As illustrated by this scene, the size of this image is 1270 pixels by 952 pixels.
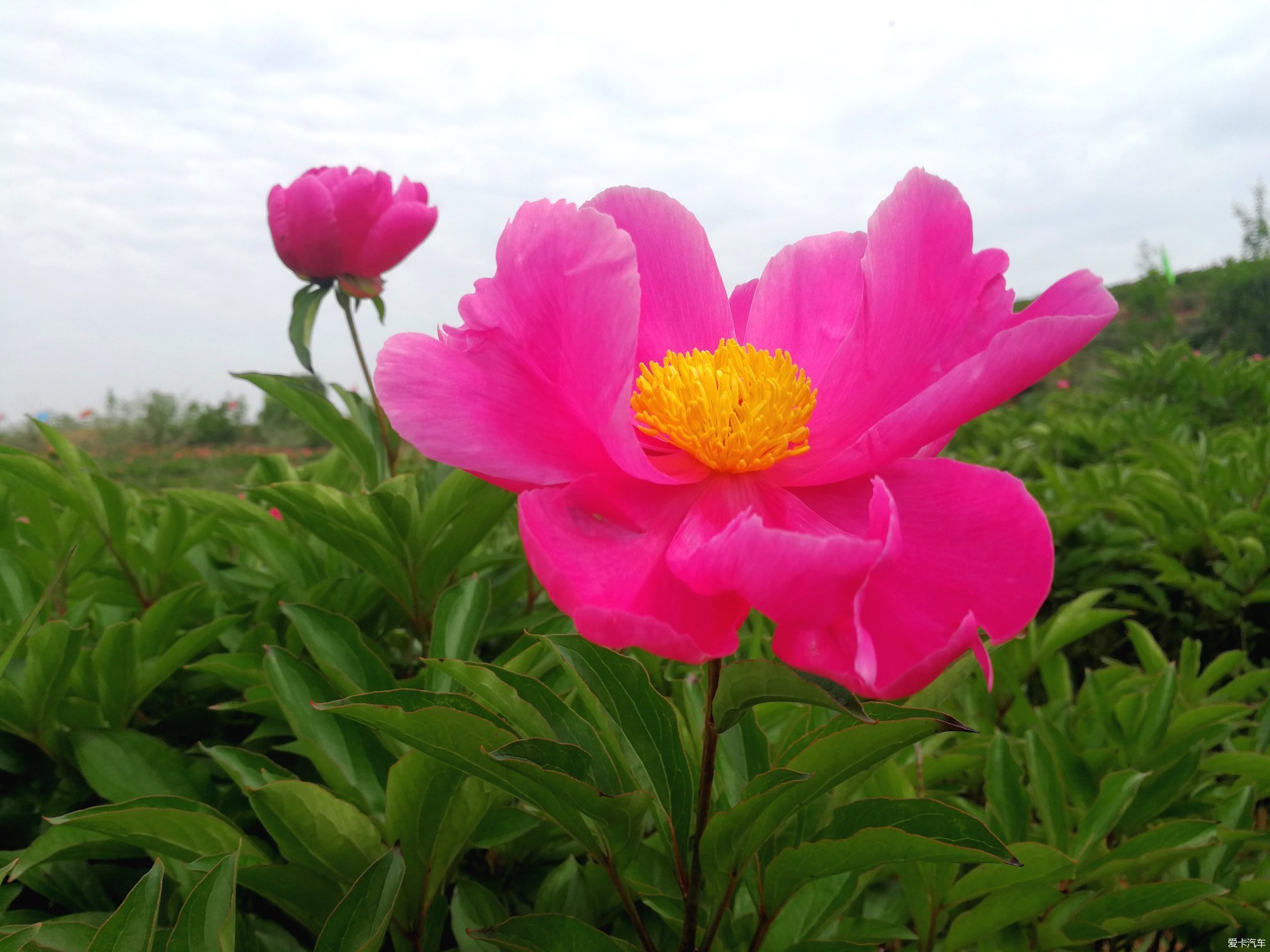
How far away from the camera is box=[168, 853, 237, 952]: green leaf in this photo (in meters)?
0.65

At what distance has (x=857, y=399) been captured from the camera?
748 millimetres

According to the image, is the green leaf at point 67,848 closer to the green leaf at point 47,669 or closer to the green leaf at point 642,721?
the green leaf at point 47,669

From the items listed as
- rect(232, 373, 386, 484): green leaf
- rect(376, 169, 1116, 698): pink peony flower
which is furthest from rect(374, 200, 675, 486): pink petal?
rect(232, 373, 386, 484): green leaf

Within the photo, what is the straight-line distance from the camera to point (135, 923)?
0.63m

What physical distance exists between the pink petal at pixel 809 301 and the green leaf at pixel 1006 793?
2.08 ft

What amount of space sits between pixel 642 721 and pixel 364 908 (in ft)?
0.91

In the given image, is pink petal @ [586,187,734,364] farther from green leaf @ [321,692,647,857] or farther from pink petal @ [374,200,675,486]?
green leaf @ [321,692,647,857]

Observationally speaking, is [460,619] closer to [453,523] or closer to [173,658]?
[453,523]

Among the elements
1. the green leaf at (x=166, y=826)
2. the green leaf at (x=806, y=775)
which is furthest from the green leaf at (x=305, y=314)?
the green leaf at (x=806, y=775)

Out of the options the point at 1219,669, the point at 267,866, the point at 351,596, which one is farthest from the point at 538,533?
the point at 1219,669

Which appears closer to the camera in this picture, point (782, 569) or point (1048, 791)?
point (782, 569)

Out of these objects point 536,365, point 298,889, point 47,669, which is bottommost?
point 298,889

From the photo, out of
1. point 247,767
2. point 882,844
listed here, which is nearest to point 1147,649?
point 882,844

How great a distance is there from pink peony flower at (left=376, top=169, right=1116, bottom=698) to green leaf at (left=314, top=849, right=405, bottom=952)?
33cm
